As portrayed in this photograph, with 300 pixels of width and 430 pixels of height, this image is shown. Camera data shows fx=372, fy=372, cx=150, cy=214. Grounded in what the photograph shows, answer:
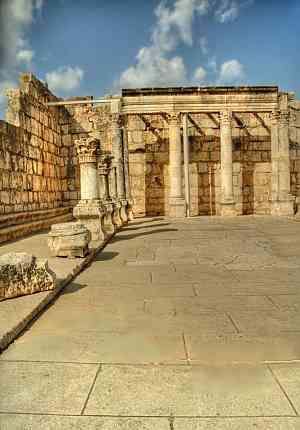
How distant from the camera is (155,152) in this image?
1861 cm

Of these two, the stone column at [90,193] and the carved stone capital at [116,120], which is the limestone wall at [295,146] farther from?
the stone column at [90,193]

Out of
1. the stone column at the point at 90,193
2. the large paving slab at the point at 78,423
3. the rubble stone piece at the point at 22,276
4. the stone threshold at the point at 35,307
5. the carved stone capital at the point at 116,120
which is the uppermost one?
the carved stone capital at the point at 116,120

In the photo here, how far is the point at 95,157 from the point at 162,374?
23.5ft

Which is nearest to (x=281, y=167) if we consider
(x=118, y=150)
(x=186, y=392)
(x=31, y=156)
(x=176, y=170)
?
(x=176, y=170)

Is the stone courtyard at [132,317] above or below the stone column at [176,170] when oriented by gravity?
below

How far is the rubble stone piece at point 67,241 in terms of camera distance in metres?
6.00

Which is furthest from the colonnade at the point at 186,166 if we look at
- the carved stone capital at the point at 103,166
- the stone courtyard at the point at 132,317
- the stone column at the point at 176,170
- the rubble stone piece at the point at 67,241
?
the rubble stone piece at the point at 67,241

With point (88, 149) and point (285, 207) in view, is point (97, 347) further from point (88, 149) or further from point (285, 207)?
point (285, 207)

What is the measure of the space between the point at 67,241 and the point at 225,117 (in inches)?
497

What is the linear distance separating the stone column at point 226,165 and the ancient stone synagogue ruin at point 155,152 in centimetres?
4

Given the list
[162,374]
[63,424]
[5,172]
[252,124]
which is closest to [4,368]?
[63,424]

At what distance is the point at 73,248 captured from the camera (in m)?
6.08

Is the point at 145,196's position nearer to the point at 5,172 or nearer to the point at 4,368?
the point at 5,172

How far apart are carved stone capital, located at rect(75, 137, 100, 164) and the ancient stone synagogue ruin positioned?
89.4 inches
